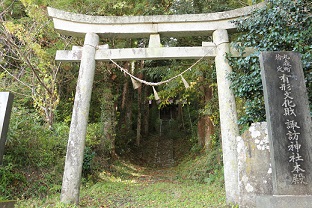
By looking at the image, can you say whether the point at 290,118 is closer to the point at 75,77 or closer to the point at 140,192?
the point at 140,192

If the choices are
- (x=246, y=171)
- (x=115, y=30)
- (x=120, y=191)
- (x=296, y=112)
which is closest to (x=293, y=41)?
(x=296, y=112)

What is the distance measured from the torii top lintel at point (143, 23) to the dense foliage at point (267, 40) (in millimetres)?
402

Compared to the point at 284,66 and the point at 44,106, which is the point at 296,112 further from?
the point at 44,106

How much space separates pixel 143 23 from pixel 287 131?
14.3 feet

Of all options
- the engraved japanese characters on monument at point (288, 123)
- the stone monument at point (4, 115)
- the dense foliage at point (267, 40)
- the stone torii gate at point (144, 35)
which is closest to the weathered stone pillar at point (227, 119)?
the stone torii gate at point (144, 35)

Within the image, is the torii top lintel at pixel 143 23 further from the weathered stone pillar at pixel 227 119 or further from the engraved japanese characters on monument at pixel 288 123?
the engraved japanese characters on monument at pixel 288 123

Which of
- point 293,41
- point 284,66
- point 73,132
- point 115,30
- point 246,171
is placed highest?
point 115,30

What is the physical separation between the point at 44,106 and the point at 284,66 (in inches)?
308

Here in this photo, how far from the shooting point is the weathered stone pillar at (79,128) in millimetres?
5289

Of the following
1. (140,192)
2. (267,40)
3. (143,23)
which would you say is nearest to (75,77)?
(143,23)

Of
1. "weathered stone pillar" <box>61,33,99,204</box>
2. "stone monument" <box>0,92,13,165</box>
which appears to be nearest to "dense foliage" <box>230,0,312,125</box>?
"weathered stone pillar" <box>61,33,99,204</box>

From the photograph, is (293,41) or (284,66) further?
(293,41)

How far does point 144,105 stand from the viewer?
762 inches

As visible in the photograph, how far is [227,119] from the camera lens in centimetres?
563
